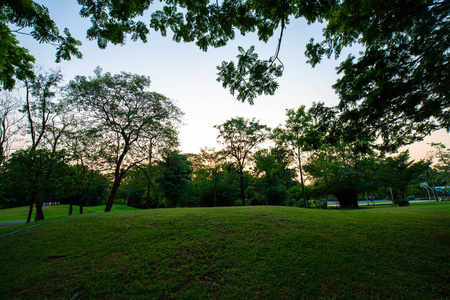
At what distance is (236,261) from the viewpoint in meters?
4.45

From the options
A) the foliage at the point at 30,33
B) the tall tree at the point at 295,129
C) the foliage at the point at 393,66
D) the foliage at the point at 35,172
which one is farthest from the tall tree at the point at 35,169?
the tall tree at the point at 295,129

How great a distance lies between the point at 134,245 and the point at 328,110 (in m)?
8.83

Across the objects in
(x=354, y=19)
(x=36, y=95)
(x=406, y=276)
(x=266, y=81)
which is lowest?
(x=406, y=276)

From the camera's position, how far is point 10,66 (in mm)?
4652

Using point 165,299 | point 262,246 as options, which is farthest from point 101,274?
point 262,246

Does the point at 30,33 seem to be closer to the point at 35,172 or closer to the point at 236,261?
the point at 236,261

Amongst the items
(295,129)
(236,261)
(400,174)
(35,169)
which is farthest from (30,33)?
(400,174)

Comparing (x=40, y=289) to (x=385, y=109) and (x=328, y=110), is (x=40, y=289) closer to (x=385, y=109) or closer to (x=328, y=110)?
(x=328, y=110)

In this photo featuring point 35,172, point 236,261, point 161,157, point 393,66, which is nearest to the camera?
point 236,261

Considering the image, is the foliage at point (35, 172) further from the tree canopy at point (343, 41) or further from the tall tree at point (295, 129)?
the tall tree at point (295, 129)

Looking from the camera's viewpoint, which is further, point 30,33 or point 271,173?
point 271,173

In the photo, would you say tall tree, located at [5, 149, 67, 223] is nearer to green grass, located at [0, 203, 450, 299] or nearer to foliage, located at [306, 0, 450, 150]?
green grass, located at [0, 203, 450, 299]

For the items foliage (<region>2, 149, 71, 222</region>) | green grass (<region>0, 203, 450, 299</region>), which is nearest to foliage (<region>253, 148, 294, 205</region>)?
green grass (<region>0, 203, 450, 299</region>)

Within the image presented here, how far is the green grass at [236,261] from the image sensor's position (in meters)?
3.44
